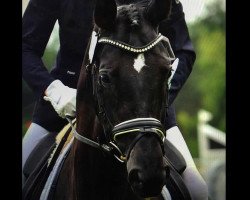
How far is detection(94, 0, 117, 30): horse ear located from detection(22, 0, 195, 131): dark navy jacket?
674 millimetres

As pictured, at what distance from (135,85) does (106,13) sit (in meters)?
0.40

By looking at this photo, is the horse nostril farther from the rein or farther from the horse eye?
the horse eye

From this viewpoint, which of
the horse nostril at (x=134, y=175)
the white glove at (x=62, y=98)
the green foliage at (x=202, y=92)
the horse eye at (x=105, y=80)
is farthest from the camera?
the green foliage at (x=202, y=92)

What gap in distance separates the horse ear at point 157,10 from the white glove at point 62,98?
0.59 metres

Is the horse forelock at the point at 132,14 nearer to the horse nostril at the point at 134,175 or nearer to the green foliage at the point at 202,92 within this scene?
the horse nostril at the point at 134,175

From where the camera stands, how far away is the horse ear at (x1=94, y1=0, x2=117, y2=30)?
2.80m

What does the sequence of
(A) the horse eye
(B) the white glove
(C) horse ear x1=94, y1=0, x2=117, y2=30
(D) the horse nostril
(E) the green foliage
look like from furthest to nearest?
(E) the green foliage
(B) the white glove
(C) horse ear x1=94, y1=0, x2=117, y2=30
(A) the horse eye
(D) the horse nostril

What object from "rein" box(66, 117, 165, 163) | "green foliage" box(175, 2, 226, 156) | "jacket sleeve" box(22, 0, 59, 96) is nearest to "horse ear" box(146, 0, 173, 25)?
"rein" box(66, 117, 165, 163)

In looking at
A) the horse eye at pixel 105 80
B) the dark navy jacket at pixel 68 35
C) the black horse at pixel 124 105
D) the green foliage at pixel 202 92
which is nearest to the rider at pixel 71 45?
the dark navy jacket at pixel 68 35

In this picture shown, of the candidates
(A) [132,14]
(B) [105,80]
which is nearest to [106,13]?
(A) [132,14]

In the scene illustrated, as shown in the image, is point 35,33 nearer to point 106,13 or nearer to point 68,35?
point 68,35

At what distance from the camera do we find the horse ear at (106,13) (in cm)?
280
